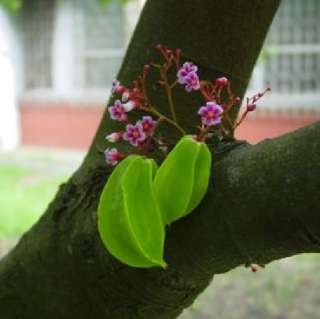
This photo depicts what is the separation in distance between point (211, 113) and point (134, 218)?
0.54ft

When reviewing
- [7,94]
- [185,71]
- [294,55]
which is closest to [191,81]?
[185,71]

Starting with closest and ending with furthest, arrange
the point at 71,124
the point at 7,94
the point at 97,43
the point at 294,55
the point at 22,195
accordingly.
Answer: the point at 22,195
the point at 294,55
the point at 71,124
the point at 97,43
the point at 7,94

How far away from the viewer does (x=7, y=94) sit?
10.7 metres

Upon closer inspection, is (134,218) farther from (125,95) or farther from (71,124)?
(71,124)

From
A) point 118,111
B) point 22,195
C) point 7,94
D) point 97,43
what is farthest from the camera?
point 7,94

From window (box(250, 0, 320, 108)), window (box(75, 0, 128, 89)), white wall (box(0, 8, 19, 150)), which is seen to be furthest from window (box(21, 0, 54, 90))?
window (box(250, 0, 320, 108))

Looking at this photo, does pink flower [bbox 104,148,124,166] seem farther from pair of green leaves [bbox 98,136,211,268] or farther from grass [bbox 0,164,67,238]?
grass [bbox 0,164,67,238]

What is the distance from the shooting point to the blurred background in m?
8.56

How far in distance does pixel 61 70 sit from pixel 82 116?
1.06 metres

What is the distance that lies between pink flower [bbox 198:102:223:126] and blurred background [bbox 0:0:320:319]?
215 inches

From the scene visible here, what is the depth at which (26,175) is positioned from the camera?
874cm

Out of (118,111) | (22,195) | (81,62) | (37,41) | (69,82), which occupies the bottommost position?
(22,195)

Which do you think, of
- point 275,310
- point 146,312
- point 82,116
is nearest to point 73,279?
point 146,312

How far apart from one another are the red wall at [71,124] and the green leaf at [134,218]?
764 cm
